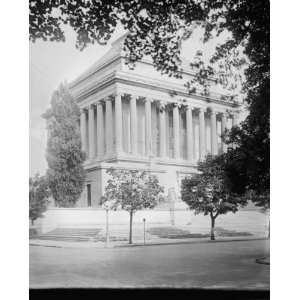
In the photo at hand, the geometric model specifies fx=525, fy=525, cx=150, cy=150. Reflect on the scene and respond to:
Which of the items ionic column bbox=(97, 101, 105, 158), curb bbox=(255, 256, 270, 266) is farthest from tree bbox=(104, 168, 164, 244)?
curb bbox=(255, 256, 270, 266)

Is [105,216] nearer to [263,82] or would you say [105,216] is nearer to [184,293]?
[184,293]

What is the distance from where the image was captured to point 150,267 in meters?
4.56

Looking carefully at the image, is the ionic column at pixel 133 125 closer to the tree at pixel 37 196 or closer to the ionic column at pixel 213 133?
the ionic column at pixel 213 133

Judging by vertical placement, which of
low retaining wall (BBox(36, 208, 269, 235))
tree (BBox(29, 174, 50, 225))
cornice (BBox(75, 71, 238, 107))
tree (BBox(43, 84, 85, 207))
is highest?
cornice (BBox(75, 71, 238, 107))

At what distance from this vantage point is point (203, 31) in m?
4.98

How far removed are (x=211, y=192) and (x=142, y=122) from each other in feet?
3.06

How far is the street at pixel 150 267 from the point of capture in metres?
4.39

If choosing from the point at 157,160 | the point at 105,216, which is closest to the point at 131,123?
the point at 157,160

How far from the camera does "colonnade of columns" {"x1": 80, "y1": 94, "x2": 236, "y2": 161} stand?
4.69 meters

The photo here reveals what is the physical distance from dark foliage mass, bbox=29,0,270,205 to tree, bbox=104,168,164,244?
2.78 feet

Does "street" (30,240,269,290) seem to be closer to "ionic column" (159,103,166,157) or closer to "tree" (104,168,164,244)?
"tree" (104,168,164,244)

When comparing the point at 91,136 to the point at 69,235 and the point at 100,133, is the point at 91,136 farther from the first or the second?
the point at 69,235
